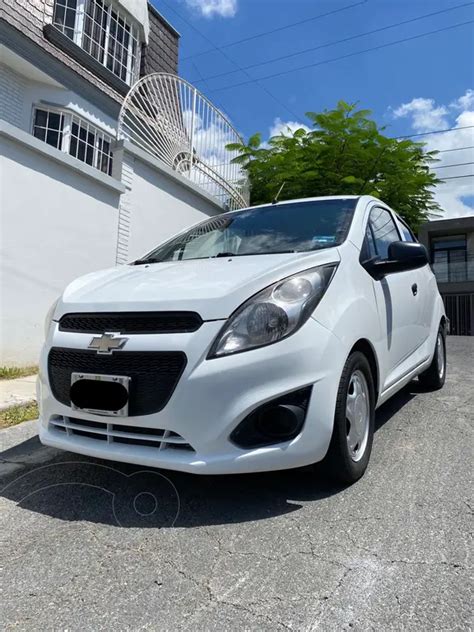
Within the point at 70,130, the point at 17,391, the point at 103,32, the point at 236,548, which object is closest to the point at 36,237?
the point at 17,391

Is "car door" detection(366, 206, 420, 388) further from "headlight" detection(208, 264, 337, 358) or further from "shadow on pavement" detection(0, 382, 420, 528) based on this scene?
"shadow on pavement" detection(0, 382, 420, 528)

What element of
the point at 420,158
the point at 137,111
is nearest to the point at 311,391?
the point at 137,111

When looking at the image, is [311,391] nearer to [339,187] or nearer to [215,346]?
[215,346]

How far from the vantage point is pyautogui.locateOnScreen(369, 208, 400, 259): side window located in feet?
10.9

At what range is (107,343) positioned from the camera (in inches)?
86.7

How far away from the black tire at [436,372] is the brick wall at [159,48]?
1016cm

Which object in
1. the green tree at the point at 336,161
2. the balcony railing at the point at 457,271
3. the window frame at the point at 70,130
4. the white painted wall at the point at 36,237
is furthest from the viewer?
the balcony railing at the point at 457,271

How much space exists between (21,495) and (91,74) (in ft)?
31.7

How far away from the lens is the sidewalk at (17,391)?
4262 millimetres

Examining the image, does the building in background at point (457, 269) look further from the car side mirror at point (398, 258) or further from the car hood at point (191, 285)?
the car hood at point (191, 285)

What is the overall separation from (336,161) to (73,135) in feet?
19.6

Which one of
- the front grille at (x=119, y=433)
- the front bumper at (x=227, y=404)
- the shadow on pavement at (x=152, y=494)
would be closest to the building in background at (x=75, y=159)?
the shadow on pavement at (x=152, y=494)

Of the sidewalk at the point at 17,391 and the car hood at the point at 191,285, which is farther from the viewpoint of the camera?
the sidewalk at the point at 17,391

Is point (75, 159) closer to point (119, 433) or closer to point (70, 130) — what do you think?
point (70, 130)
